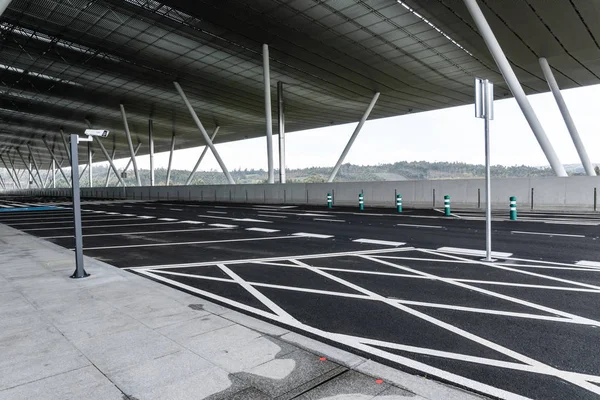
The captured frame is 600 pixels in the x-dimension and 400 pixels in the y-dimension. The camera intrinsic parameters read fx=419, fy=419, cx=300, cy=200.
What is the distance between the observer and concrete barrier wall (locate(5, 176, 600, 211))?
18.8 m

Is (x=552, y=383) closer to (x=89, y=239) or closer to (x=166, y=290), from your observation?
(x=166, y=290)

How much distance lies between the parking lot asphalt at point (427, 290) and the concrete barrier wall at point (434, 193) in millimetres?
7541

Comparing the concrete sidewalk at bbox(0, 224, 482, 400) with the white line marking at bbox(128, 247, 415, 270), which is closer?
the concrete sidewalk at bbox(0, 224, 482, 400)

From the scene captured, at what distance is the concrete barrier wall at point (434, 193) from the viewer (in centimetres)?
1878

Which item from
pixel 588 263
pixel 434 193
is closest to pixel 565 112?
pixel 434 193

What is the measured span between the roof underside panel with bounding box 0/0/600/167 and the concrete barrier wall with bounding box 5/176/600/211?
907cm

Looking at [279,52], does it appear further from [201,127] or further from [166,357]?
[166,357]

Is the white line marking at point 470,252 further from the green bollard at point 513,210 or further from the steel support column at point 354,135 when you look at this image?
the steel support column at point 354,135

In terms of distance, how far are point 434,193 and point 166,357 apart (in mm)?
21673

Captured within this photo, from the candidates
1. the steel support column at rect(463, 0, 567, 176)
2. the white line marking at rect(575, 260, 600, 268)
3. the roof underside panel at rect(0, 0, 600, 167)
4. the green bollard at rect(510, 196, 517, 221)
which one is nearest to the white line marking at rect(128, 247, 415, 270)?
the white line marking at rect(575, 260, 600, 268)

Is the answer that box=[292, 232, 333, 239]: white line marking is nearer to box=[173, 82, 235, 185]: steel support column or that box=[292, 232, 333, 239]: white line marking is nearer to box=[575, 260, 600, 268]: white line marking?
box=[575, 260, 600, 268]: white line marking

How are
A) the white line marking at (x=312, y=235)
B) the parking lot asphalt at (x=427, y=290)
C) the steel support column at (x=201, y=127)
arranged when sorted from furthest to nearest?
the steel support column at (x=201, y=127) < the white line marking at (x=312, y=235) < the parking lot asphalt at (x=427, y=290)

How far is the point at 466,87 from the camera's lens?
38000mm

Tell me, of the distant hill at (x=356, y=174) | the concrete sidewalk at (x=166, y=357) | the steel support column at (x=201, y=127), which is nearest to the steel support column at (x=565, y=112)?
the distant hill at (x=356, y=174)
